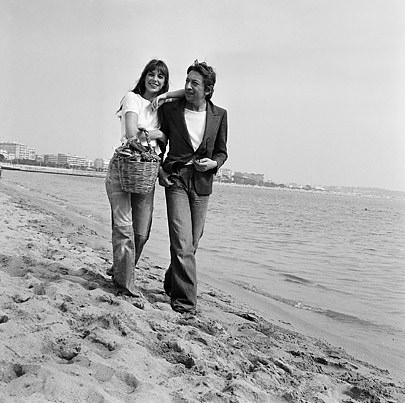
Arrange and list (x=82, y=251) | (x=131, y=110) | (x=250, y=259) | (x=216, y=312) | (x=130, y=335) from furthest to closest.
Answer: (x=250, y=259)
(x=82, y=251)
(x=216, y=312)
(x=131, y=110)
(x=130, y=335)

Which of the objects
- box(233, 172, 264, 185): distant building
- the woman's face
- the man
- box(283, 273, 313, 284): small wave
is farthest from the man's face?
box(233, 172, 264, 185): distant building

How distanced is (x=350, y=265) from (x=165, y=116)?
711 cm

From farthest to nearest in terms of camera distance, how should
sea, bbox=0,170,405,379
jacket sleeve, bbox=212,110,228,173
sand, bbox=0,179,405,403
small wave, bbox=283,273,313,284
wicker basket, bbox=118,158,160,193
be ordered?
small wave, bbox=283,273,313,284 < sea, bbox=0,170,405,379 < jacket sleeve, bbox=212,110,228,173 < wicker basket, bbox=118,158,160,193 < sand, bbox=0,179,405,403

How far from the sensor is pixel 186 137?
3.94 meters

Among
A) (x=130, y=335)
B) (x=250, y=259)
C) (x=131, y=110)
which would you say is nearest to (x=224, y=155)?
(x=131, y=110)

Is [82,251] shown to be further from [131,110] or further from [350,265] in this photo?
[350,265]

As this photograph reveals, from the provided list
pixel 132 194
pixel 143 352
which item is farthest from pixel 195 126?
pixel 143 352

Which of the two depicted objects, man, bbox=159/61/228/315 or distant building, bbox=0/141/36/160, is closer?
man, bbox=159/61/228/315

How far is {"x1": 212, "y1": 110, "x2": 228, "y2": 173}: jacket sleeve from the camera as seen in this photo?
13.3 ft

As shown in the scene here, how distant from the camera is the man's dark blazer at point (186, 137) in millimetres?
3945

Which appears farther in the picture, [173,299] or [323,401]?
[173,299]

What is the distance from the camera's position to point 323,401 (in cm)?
271

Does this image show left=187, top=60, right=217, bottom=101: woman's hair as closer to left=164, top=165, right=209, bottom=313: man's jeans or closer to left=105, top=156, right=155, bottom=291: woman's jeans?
left=164, top=165, right=209, bottom=313: man's jeans

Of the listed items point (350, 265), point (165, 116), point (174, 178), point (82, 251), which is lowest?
point (350, 265)
